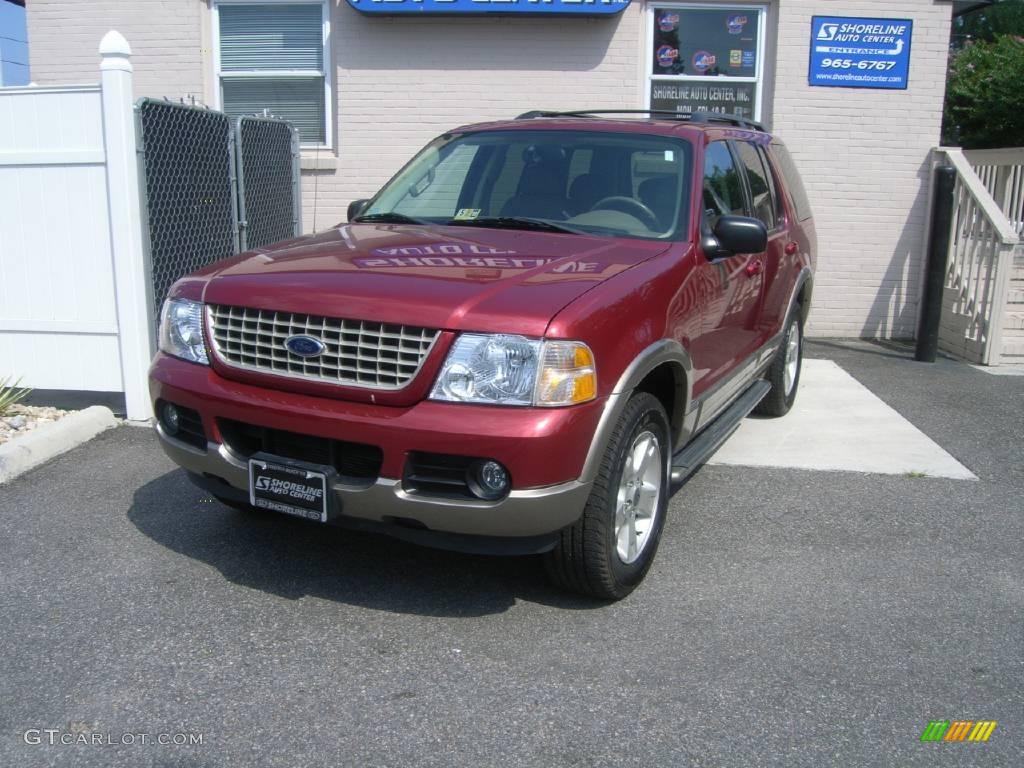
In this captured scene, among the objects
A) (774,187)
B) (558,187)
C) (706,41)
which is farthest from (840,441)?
(706,41)

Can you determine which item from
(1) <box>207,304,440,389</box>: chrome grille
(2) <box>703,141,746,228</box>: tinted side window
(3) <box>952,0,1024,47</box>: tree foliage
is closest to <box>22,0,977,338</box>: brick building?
(2) <box>703,141,746,228</box>: tinted side window

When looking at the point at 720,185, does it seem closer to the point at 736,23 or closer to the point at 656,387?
the point at 656,387

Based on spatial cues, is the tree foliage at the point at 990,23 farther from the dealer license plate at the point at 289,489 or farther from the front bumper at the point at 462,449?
the dealer license plate at the point at 289,489

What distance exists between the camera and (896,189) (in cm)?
958

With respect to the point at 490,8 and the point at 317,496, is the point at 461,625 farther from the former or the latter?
the point at 490,8

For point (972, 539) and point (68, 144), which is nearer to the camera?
point (972, 539)

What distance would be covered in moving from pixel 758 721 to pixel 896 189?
7787 mm

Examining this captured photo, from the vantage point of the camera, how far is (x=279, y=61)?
969 cm

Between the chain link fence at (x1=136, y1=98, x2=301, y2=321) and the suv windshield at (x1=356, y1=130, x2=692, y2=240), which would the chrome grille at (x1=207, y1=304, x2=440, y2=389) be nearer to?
the suv windshield at (x1=356, y1=130, x2=692, y2=240)

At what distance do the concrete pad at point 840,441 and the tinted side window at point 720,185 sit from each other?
1.58 metres

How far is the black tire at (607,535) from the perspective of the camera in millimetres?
3520

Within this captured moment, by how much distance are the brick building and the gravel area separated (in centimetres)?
395

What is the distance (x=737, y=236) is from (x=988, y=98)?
1592cm

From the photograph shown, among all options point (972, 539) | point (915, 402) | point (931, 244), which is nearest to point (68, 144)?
point (972, 539)
